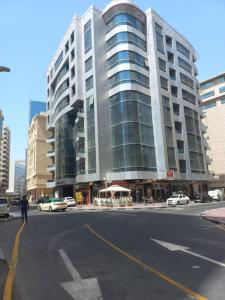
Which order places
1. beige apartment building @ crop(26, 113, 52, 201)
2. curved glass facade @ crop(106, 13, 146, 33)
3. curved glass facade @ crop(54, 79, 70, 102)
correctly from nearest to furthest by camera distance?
curved glass facade @ crop(106, 13, 146, 33) → curved glass facade @ crop(54, 79, 70, 102) → beige apartment building @ crop(26, 113, 52, 201)

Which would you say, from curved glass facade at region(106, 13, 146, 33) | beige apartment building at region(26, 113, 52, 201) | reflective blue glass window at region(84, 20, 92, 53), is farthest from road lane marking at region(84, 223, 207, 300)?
beige apartment building at region(26, 113, 52, 201)

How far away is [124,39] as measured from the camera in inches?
2116

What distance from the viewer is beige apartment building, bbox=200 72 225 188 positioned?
3666 inches

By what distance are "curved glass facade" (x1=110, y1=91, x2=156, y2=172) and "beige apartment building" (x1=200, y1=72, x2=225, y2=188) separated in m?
47.0

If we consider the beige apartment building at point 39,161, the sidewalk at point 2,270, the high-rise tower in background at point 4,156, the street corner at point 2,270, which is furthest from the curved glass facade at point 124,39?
the high-rise tower in background at point 4,156

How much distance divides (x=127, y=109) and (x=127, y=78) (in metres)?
5.73

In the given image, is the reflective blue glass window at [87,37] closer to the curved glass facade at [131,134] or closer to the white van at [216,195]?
the curved glass facade at [131,134]

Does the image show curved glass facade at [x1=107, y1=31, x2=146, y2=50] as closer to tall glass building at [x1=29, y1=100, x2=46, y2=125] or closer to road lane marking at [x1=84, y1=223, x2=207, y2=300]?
road lane marking at [x1=84, y1=223, x2=207, y2=300]

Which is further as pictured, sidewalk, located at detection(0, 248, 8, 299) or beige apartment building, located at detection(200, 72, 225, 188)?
beige apartment building, located at detection(200, 72, 225, 188)

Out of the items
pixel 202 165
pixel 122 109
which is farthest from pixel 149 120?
pixel 202 165

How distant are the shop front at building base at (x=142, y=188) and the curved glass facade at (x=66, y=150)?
4.00 metres

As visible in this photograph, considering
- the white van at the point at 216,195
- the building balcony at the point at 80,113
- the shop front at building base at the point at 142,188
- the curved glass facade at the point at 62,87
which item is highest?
the curved glass facade at the point at 62,87

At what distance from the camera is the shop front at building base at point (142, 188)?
50000mm

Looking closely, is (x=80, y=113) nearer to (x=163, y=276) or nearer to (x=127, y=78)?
(x=127, y=78)
